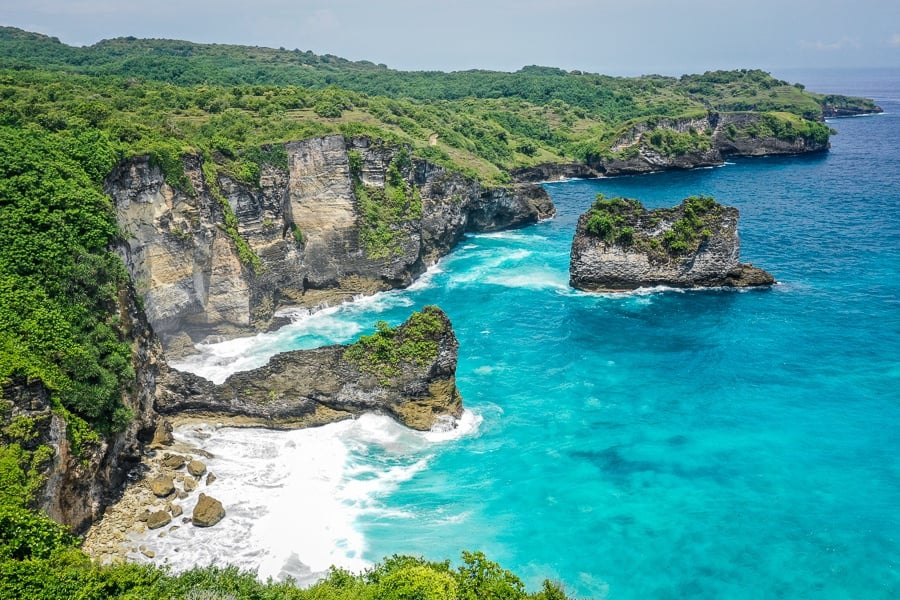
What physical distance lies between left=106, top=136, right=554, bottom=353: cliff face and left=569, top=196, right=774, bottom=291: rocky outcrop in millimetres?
18662

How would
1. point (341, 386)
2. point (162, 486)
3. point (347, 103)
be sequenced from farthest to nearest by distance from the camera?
1. point (347, 103)
2. point (341, 386)
3. point (162, 486)

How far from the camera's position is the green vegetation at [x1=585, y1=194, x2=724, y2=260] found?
61656 mm

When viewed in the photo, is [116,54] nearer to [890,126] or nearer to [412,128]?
[412,128]

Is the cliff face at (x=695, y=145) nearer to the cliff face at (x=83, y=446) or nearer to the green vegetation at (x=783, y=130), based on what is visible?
the green vegetation at (x=783, y=130)

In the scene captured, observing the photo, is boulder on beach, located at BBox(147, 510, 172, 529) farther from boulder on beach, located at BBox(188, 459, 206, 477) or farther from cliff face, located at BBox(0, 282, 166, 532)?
boulder on beach, located at BBox(188, 459, 206, 477)

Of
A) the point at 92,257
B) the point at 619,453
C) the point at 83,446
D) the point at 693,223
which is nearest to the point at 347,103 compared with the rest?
the point at 693,223

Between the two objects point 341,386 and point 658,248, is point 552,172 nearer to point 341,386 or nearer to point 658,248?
point 658,248

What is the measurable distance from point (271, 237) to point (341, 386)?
70.6 ft

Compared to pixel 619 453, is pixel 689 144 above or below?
above

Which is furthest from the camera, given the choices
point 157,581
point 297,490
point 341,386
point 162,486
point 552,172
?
point 552,172

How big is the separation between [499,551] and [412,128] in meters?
72.7

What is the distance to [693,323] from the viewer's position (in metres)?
57.7

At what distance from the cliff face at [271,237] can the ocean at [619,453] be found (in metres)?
3.13

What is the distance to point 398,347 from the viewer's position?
Answer: 142 feet
